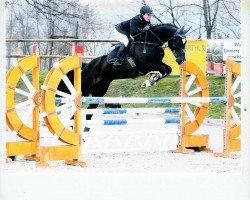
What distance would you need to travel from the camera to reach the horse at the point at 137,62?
7.93 meters

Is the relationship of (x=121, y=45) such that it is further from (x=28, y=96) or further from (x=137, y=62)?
(x=28, y=96)

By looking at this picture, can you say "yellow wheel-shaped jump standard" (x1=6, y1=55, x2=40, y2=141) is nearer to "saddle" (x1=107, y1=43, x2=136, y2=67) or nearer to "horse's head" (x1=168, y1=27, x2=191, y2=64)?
"horse's head" (x1=168, y1=27, x2=191, y2=64)

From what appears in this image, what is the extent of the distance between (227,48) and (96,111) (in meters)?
3.22

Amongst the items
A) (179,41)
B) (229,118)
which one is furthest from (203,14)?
(229,118)

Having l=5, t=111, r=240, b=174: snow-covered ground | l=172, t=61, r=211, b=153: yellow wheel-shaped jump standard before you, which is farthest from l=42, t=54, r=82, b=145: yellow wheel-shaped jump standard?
l=172, t=61, r=211, b=153: yellow wheel-shaped jump standard

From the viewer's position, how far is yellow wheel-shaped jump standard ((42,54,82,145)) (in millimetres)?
5625

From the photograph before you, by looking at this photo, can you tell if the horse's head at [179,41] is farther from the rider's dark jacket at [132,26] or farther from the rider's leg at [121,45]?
the rider's leg at [121,45]

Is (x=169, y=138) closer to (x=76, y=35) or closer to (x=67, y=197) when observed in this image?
(x=76, y=35)

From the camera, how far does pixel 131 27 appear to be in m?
7.96

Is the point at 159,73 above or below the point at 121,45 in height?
below

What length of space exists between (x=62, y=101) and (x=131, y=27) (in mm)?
2414

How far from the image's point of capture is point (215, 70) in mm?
10398

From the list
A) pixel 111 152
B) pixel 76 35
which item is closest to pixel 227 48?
pixel 76 35

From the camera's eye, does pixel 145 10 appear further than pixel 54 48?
No
